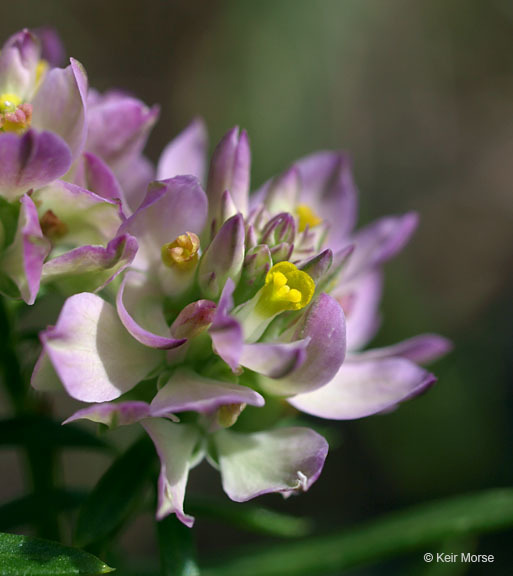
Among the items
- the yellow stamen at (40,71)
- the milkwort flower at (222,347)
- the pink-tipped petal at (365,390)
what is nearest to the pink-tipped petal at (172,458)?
the milkwort flower at (222,347)

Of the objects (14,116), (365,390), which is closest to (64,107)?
(14,116)

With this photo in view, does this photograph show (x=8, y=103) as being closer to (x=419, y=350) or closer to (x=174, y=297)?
(x=174, y=297)

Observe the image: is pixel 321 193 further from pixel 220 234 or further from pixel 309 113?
pixel 309 113

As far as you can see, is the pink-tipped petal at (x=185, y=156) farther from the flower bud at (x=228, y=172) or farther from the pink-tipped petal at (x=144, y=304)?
the pink-tipped petal at (x=144, y=304)

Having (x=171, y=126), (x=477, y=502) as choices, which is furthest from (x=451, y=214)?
(x=477, y=502)

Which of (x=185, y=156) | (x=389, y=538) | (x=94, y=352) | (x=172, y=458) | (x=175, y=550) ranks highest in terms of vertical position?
(x=185, y=156)

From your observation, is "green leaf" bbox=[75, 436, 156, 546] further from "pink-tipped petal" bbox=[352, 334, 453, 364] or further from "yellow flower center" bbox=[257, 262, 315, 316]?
"pink-tipped petal" bbox=[352, 334, 453, 364]
